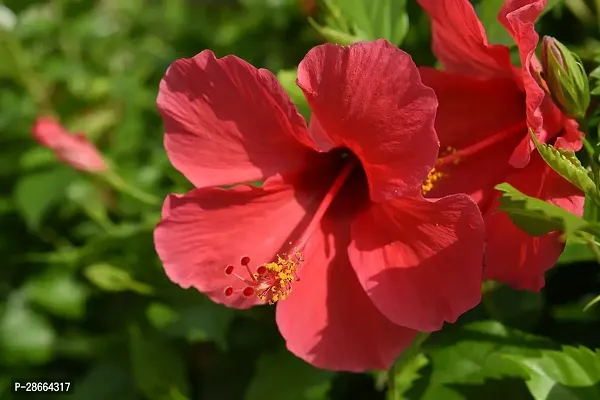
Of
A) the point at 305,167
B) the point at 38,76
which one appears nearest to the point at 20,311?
the point at 38,76

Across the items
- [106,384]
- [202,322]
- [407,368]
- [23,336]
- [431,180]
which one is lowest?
[23,336]

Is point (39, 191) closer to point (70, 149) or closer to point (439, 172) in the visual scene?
point (70, 149)

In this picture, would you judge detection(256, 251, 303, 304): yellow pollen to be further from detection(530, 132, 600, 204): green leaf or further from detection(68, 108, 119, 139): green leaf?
detection(68, 108, 119, 139): green leaf

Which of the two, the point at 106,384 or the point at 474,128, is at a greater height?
the point at 474,128

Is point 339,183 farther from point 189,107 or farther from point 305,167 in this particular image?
point 189,107

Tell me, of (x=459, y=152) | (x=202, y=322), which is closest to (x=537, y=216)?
(x=459, y=152)

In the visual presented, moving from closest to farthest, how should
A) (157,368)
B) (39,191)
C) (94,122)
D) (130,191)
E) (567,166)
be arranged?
1. (567,166)
2. (157,368)
3. (130,191)
4. (39,191)
5. (94,122)
